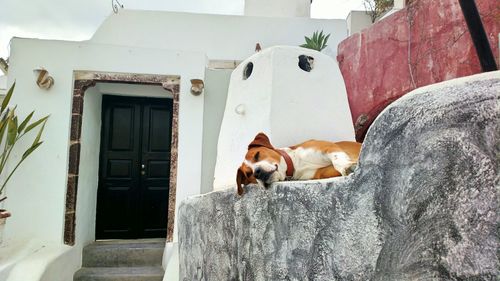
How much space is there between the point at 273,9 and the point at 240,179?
5.86 metres

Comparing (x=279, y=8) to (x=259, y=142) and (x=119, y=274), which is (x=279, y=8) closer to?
(x=119, y=274)

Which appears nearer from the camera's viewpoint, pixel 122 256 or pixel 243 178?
pixel 243 178

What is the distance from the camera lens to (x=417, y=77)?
3904mm

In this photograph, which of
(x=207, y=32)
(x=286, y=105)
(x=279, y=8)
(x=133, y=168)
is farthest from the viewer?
(x=279, y=8)

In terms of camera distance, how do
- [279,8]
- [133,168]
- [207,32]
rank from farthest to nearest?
[279,8] < [207,32] < [133,168]

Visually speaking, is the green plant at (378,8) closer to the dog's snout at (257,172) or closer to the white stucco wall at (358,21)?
the white stucco wall at (358,21)

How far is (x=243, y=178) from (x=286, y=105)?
76cm

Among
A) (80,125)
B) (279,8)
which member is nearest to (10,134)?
(80,125)

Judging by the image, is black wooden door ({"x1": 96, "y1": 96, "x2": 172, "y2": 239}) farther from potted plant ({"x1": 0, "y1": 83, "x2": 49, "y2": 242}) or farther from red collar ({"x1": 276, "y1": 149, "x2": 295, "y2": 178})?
red collar ({"x1": 276, "y1": 149, "x2": 295, "y2": 178})

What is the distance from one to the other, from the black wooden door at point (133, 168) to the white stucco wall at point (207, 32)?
1.33 meters

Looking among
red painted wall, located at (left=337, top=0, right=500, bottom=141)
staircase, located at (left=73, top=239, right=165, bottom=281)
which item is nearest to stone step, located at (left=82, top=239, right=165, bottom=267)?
staircase, located at (left=73, top=239, right=165, bottom=281)

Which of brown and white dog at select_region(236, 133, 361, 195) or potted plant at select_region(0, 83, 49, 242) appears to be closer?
brown and white dog at select_region(236, 133, 361, 195)

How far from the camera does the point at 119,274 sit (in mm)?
4273

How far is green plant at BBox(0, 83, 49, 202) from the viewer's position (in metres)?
4.11
